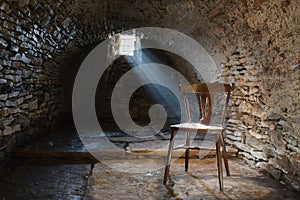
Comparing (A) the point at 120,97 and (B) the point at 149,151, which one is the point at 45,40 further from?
(A) the point at 120,97

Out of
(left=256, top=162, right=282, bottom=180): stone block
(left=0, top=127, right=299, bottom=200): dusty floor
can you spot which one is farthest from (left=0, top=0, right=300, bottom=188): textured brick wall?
(left=0, top=127, right=299, bottom=200): dusty floor

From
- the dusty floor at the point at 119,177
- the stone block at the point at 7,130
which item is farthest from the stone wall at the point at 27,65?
the dusty floor at the point at 119,177

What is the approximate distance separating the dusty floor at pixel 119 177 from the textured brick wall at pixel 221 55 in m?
0.24

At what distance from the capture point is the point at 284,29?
2.17m

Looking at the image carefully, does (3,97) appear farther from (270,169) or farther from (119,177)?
(270,169)

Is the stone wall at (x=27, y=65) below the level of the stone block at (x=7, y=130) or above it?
above

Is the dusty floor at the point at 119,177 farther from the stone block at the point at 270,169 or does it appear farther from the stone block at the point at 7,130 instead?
the stone block at the point at 7,130

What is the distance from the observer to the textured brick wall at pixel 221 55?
2203 mm

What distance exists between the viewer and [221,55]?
3.39 metres

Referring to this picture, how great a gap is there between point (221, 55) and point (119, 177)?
212cm

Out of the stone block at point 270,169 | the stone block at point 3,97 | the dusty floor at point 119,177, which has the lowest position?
the dusty floor at point 119,177

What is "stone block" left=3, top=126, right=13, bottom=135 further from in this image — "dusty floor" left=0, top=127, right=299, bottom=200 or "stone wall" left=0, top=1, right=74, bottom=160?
"dusty floor" left=0, top=127, right=299, bottom=200

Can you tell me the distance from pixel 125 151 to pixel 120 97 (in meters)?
2.99

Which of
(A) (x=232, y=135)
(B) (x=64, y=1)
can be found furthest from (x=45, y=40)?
(A) (x=232, y=135)
